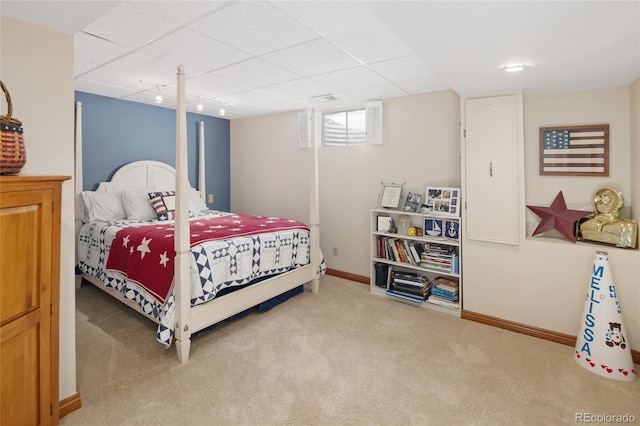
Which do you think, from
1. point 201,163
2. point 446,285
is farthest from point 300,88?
point 446,285

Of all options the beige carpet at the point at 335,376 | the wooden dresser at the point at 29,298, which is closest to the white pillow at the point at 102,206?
the beige carpet at the point at 335,376

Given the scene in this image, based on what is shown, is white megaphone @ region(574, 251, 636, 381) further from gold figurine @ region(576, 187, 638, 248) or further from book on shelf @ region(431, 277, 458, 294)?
book on shelf @ region(431, 277, 458, 294)

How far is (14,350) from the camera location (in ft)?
4.49

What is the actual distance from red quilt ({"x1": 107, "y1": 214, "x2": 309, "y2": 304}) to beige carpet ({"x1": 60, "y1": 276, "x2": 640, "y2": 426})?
1.55ft

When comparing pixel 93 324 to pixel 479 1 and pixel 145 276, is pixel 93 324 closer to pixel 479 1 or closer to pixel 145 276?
pixel 145 276

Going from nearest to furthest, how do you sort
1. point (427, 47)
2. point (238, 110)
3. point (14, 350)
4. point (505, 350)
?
point (14, 350) → point (427, 47) → point (505, 350) → point (238, 110)

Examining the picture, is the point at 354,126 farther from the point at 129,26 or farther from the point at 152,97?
the point at 129,26

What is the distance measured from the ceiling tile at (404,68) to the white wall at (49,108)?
2100 mm

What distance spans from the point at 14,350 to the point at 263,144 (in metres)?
4.03

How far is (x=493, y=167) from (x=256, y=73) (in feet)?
7.34

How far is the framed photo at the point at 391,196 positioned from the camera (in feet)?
12.2

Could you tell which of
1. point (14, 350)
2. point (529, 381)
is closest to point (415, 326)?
point (529, 381)

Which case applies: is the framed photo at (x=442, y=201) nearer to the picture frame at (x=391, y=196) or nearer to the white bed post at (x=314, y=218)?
the picture frame at (x=391, y=196)

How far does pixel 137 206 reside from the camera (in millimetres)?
3914
